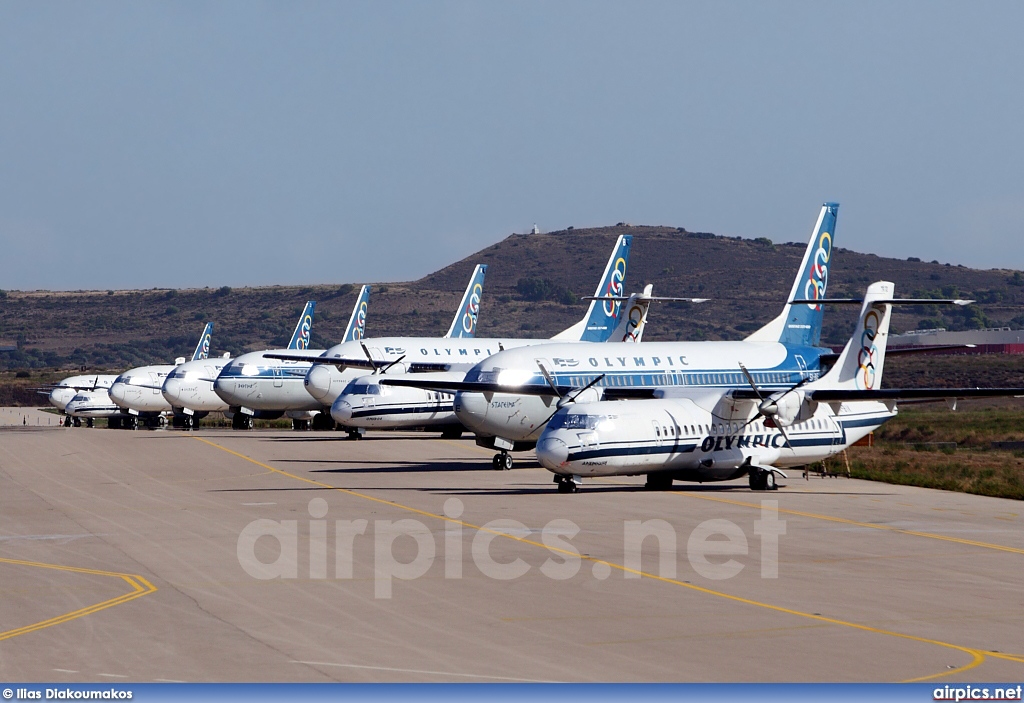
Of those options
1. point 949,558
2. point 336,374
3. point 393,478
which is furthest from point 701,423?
point 336,374

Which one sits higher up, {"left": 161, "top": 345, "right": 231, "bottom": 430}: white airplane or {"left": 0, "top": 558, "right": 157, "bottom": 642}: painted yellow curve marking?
{"left": 161, "top": 345, "right": 231, "bottom": 430}: white airplane

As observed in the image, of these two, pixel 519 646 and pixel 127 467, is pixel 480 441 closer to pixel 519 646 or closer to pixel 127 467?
pixel 127 467

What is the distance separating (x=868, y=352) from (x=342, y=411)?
25.0m

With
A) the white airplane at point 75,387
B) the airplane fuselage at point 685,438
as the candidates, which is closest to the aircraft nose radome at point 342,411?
the airplane fuselage at point 685,438

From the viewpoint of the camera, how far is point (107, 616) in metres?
16.4

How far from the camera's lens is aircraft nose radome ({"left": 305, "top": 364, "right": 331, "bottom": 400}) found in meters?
61.4

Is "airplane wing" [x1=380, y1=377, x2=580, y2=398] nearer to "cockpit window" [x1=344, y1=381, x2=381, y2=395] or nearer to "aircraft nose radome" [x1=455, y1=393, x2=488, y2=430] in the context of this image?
"aircraft nose radome" [x1=455, y1=393, x2=488, y2=430]

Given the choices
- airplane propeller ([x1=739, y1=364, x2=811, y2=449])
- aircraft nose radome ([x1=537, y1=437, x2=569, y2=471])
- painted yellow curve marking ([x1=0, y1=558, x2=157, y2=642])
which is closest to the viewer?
painted yellow curve marking ([x1=0, y1=558, x2=157, y2=642])

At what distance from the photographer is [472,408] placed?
39250mm

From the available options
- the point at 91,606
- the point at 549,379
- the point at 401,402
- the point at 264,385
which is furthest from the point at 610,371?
the point at 264,385

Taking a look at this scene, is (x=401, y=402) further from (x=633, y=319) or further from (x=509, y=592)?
(x=509, y=592)

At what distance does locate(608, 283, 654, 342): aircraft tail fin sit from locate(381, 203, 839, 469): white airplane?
17.8 feet

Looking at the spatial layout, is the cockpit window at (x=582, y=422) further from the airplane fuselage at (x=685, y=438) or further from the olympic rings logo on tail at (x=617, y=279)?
the olympic rings logo on tail at (x=617, y=279)

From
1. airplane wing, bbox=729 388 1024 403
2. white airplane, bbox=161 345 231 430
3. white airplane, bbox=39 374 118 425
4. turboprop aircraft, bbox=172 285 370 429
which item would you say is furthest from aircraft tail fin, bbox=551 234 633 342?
white airplane, bbox=39 374 118 425
